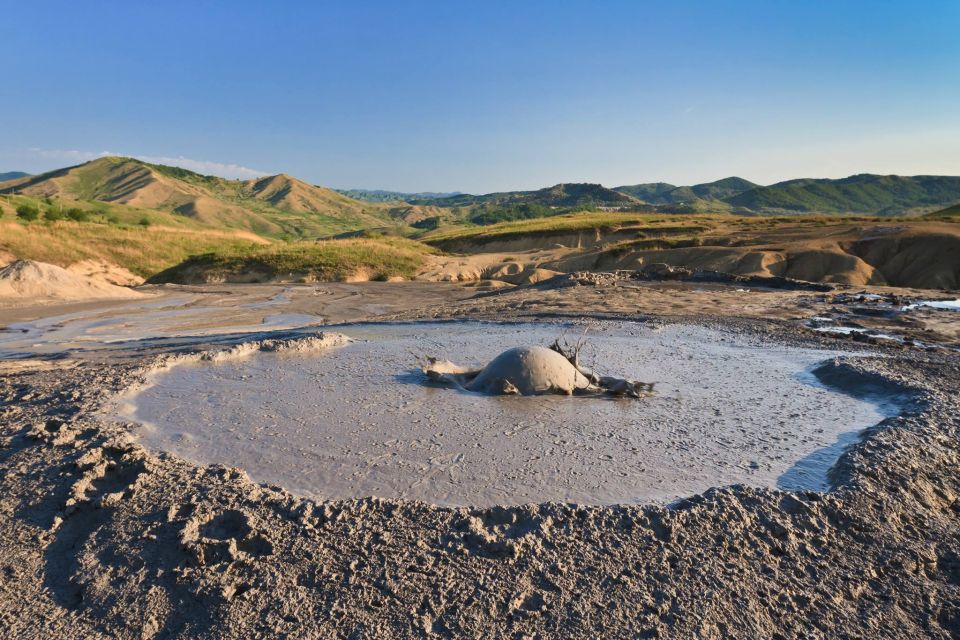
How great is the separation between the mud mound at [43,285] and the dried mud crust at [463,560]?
1895 cm

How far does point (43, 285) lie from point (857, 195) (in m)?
202

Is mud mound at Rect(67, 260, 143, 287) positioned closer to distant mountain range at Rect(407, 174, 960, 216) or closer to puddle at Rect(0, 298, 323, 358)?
puddle at Rect(0, 298, 323, 358)

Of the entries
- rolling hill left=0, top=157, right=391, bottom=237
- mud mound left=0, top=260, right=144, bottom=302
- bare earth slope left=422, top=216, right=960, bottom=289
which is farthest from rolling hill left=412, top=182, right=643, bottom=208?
mud mound left=0, top=260, right=144, bottom=302

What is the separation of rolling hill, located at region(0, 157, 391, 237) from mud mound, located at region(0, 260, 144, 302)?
193 ft

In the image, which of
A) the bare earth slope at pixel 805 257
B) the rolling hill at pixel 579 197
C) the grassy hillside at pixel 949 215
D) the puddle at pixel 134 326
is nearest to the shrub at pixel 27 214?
the puddle at pixel 134 326

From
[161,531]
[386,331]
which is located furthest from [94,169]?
[161,531]

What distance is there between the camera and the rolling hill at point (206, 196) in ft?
293

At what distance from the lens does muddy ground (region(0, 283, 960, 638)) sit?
3.47 metres

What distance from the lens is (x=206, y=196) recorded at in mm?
101438

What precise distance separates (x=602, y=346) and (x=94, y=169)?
403 ft

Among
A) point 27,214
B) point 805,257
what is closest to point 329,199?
point 27,214

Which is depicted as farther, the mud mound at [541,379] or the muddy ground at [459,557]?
the mud mound at [541,379]

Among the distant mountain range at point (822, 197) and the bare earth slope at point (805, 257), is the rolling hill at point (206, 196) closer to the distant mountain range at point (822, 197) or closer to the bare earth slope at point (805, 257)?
the distant mountain range at point (822, 197)

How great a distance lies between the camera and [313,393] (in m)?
8.20
